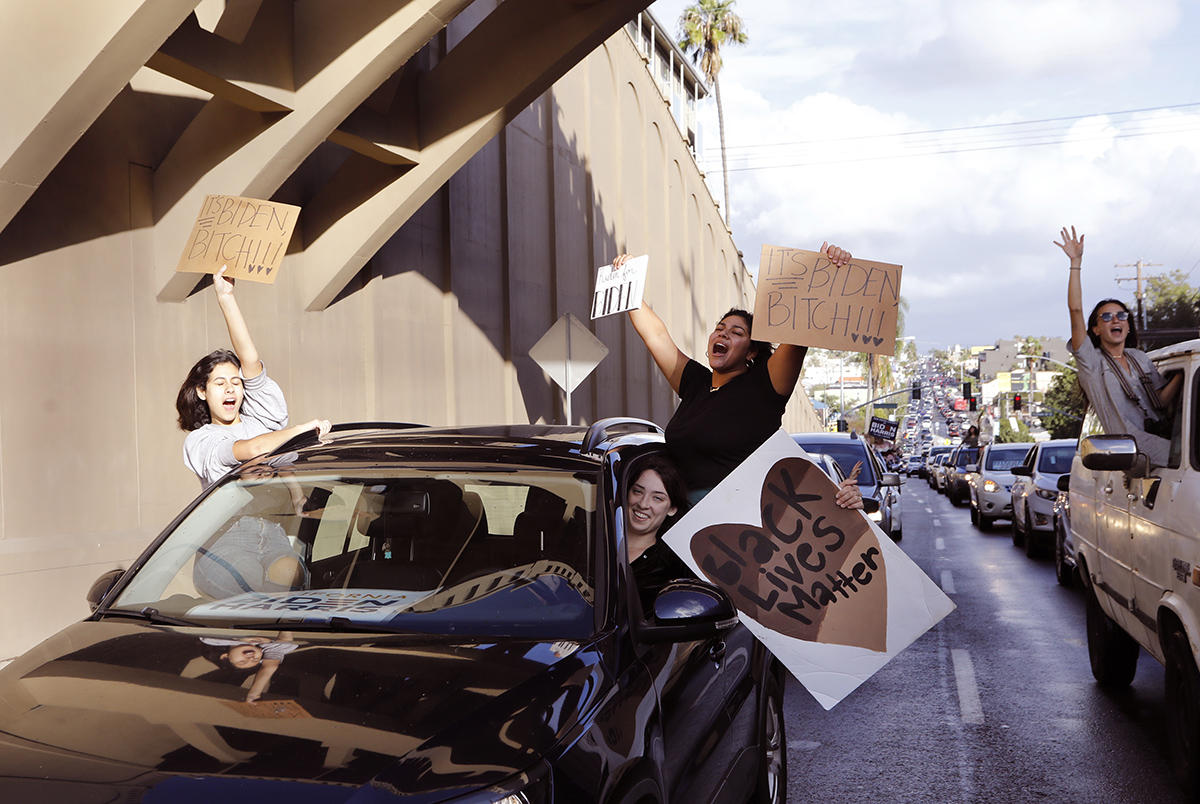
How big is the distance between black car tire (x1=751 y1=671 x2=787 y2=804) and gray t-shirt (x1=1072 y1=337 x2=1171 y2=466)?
2577mm

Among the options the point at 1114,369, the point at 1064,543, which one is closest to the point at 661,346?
the point at 1114,369

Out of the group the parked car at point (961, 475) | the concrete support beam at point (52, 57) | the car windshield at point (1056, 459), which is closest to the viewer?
the concrete support beam at point (52, 57)

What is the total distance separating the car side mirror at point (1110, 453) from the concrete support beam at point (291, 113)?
6.79 metres

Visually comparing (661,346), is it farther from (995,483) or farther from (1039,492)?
(995,483)

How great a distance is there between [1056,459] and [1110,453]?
12726 millimetres

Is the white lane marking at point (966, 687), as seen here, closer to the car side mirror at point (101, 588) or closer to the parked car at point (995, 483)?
the car side mirror at point (101, 588)

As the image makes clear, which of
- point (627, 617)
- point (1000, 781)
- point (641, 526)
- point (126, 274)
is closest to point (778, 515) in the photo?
point (641, 526)

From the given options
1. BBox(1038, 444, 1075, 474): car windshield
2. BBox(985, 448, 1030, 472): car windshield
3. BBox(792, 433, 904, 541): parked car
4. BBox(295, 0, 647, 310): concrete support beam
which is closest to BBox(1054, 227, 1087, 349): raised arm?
BBox(295, 0, 647, 310): concrete support beam

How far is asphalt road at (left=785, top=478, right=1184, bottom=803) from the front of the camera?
566cm

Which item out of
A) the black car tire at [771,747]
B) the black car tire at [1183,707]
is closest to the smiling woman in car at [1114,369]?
the black car tire at [1183,707]

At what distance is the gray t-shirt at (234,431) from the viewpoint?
519cm

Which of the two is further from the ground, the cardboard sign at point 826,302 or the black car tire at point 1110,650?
the cardboard sign at point 826,302

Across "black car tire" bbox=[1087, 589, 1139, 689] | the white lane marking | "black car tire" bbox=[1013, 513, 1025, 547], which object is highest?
"black car tire" bbox=[1087, 589, 1139, 689]

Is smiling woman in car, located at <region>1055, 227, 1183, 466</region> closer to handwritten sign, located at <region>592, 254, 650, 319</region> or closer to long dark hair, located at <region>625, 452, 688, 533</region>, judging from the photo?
handwritten sign, located at <region>592, 254, 650, 319</region>
